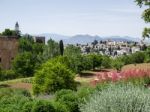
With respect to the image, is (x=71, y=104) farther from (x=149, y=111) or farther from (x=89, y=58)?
(x=89, y=58)

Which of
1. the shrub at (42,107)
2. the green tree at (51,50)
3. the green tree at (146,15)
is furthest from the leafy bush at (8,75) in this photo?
the shrub at (42,107)

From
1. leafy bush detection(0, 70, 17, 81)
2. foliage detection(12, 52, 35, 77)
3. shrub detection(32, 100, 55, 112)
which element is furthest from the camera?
foliage detection(12, 52, 35, 77)

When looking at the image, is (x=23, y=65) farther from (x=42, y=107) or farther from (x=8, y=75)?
(x=42, y=107)

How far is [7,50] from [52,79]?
71.0 meters

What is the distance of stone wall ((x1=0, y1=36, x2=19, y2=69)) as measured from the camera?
90.8 meters

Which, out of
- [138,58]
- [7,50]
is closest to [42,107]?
[138,58]

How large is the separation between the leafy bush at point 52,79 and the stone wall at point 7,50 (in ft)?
218

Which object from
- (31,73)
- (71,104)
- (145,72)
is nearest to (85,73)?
(31,73)

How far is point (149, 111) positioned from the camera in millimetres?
9383

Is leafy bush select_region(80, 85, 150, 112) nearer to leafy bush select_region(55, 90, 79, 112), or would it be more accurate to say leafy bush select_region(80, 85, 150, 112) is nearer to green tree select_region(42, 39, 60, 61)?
leafy bush select_region(55, 90, 79, 112)

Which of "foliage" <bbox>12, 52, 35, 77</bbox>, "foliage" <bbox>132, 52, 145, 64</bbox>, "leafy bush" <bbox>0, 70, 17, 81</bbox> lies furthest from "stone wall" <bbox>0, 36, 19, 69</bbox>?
"foliage" <bbox>132, 52, 145, 64</bbox>

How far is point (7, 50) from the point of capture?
305 feet

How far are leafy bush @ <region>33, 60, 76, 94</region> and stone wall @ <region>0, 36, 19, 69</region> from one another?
66326 mm

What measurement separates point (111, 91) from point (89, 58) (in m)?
50.9
